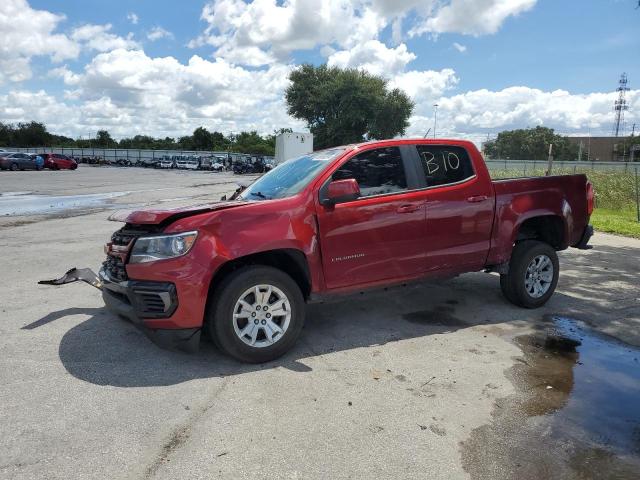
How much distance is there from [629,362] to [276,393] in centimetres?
303

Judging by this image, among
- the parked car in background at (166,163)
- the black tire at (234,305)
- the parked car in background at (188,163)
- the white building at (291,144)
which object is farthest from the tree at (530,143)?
the black tire at (234,305)

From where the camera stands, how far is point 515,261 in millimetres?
5746

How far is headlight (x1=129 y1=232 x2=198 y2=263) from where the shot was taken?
3973 mm

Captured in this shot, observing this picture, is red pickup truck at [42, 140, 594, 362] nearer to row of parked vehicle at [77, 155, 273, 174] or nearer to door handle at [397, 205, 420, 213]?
door handle at [397, 205, 420, 213]

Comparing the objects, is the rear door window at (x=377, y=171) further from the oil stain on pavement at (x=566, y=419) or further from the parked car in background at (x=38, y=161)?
the parked car in background at (x=38, y=161)

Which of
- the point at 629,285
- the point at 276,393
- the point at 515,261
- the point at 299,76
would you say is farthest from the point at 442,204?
the point at 299,76

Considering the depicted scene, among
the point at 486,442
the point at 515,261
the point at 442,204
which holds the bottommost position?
the point at 486,442

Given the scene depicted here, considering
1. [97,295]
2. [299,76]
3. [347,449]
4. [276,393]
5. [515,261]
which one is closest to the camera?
[347,449]

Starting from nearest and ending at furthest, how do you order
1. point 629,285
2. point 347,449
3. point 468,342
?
point 347,449 < point 468,342 < point 629,285

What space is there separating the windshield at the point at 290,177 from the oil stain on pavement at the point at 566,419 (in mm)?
2388

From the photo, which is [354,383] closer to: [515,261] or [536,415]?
[536,415]

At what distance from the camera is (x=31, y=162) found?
45.6m

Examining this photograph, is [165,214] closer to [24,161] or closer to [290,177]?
[290,177]

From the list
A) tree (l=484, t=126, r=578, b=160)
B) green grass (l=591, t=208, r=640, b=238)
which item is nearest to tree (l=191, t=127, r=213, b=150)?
tree (l=484, t=126, r=578, b=160)
